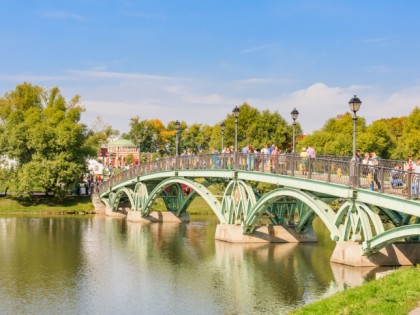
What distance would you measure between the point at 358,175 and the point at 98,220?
124 ft

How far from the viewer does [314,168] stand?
31.7 m

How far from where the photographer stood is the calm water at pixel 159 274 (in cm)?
2384

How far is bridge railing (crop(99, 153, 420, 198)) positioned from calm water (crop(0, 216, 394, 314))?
4.28 m

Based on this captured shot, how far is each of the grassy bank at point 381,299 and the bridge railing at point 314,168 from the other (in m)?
4.56

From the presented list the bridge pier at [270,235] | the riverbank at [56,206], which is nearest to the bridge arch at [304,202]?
the bridge pier at [270,235]

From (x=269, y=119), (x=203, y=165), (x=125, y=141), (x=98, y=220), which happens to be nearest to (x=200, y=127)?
(x=125, y=141)

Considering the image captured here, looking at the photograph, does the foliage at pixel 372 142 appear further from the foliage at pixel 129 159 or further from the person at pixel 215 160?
the foliage at pixel 129 159

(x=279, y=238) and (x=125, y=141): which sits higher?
(x=125, y=141)

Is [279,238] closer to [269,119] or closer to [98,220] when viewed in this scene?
[98,220]

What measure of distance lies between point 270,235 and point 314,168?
10484 millimetres

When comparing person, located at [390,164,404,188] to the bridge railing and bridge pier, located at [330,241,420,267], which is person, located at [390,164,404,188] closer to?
the bridge railing

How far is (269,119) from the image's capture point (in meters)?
90.5

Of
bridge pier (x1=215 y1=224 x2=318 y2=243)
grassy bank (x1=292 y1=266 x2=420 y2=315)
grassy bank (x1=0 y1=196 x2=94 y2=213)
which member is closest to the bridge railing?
bridge pier (x1=215 y1=224 x2=318 y2=243)

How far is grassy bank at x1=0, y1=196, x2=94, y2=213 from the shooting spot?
6744cm
